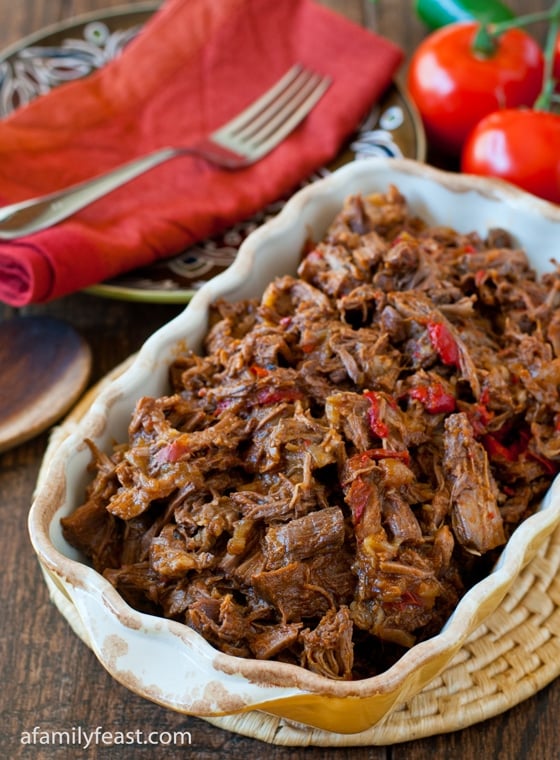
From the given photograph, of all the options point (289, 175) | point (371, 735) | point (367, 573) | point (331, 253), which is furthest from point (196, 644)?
point (289, 175)

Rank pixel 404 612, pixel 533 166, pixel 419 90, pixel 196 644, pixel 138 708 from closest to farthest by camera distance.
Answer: pixel 196 644 < pixel 404 612 < pixel 138 708 < pixel 533 166 < pixel 419 90

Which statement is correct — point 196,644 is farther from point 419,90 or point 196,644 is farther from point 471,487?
point 419,90

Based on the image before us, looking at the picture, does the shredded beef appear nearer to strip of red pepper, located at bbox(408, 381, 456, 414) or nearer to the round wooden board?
strip of red pepper, located at bbox(408, 381, 456, 414)

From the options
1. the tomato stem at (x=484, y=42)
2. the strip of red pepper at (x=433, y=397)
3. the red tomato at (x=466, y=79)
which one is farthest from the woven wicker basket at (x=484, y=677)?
the tomato stem at (x=484, y=42)

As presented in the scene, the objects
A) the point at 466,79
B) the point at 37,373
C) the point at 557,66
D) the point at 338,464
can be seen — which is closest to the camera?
the point at 338,464

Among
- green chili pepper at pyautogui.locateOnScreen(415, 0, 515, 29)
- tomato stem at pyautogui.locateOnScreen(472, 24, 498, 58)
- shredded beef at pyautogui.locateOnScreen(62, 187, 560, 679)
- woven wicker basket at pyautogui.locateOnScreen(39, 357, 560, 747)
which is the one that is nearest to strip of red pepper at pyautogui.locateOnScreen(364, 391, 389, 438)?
shredded beef at pyautogui.locateOnScreen(62, 187, 560, 679)

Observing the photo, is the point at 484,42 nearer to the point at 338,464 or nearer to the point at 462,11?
the point at 462,11

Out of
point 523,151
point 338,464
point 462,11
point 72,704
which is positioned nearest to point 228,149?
point 523,151
